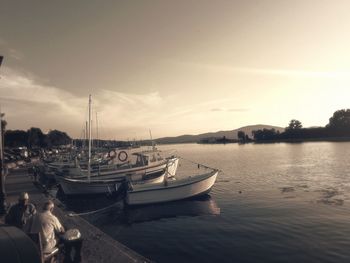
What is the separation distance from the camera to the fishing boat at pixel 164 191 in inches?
941

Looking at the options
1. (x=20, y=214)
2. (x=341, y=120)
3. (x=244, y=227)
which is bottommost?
(x=244, y=227)

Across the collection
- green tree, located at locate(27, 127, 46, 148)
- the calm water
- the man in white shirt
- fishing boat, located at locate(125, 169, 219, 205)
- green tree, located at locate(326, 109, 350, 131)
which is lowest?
the calm water

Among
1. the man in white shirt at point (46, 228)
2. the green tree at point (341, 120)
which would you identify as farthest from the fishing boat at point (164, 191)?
the green tree at point (341, 120)

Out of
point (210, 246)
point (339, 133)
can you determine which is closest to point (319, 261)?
point (210, 246)

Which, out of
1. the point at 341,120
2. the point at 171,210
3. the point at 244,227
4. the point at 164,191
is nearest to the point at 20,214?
the point at 244,227

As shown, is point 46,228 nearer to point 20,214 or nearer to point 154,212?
point 20,214

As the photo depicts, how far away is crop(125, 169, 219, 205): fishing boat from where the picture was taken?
23.9 meters

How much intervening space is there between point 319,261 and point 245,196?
14769 mm

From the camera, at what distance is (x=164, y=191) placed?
24547mm

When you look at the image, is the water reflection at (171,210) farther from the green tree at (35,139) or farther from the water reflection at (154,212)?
the green tree at (35,139)

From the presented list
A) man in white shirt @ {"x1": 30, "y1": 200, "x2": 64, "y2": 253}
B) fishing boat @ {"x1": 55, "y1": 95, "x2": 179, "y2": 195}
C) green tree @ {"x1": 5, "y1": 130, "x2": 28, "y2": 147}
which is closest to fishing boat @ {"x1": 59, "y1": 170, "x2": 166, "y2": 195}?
fishing boat @ {"x1": 55, "y1": 95, "x2": 179, "y2": 195}

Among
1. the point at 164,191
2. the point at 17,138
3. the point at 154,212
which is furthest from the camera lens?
the point at 17,138

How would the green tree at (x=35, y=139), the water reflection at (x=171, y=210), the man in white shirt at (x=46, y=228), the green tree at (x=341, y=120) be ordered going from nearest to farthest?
the man in white shirt at (x=46, y=228)
the water reflection at (x=171, y=210)
the green tree at (x=35, y=139)
the green tree at (x=341, y=120)

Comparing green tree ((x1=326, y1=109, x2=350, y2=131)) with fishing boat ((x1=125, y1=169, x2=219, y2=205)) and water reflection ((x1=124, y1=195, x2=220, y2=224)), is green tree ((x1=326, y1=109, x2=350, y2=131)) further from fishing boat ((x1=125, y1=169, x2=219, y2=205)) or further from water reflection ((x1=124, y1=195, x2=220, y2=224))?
water reflection ((x1=124, y1=195, x2=220, y2=224))
